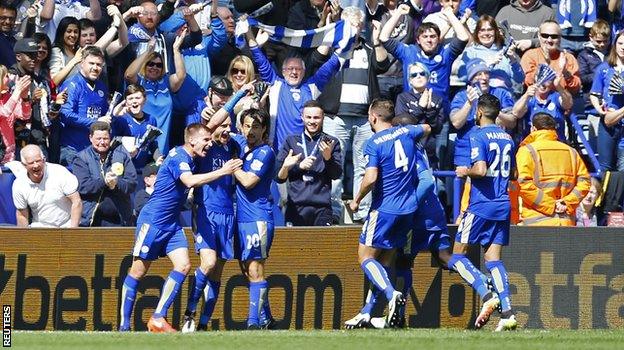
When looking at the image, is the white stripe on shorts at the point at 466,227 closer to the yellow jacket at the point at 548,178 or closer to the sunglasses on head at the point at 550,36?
the yellow jacket at the point at 548,178

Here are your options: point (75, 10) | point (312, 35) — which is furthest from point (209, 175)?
point (75, 10)

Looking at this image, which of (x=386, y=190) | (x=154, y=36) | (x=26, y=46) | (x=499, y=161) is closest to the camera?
(x=386, y=190)

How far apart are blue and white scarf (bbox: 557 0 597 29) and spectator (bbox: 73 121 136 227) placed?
20.9 ft

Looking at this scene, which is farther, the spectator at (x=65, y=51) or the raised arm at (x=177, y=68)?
the raised arm at (x=177, y=68)

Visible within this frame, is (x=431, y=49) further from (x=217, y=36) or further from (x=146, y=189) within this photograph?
(x=146, y=189)

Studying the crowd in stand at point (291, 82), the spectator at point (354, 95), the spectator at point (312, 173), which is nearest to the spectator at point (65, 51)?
the crowd in stand at point (291, 82)

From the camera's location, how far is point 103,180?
52.3 feet

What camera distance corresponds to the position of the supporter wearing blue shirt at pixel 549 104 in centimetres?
1766

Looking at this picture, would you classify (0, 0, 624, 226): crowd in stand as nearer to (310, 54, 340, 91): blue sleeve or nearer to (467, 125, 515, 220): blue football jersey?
(310, 54, 340, 91): blue sleeve

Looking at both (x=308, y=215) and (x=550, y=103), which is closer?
(x=308, y=215)

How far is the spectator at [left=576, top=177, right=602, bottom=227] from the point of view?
667 inches

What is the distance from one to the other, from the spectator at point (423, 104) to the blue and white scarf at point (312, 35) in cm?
94

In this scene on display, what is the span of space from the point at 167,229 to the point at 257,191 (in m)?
0.97

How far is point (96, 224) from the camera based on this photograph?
53.0 feet
